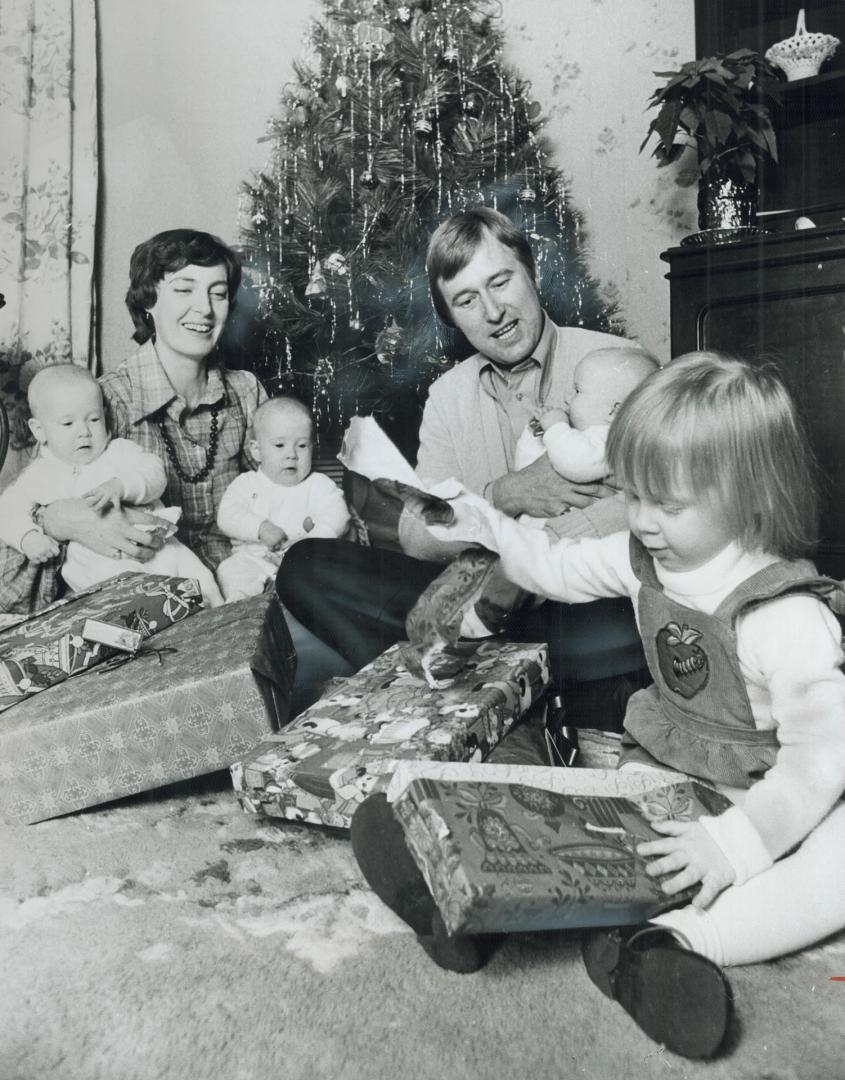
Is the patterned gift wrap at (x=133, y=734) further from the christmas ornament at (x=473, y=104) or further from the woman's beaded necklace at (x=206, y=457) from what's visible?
the christmas ornament at (x=473, y=104)

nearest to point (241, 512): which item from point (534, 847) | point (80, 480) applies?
point (80, 480)

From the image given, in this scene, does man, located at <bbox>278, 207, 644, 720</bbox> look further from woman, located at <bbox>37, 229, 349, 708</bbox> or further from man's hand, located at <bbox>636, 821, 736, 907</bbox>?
man's hand, located at <bbox>636, 821, 736, 907</bbox>

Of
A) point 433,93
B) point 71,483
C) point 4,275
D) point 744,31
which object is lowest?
point 71,483

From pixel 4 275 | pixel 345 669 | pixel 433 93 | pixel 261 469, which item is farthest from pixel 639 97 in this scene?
pixel 4 275

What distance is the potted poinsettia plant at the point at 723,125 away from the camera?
1337mm

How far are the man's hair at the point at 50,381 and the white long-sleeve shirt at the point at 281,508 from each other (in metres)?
0.32

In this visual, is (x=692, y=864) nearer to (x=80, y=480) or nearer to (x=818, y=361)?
(x=818, y=361)

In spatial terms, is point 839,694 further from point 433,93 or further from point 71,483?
point 71,483

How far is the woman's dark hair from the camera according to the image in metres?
1.64

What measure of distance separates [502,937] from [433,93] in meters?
1.19

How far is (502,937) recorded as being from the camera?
84 centimetres

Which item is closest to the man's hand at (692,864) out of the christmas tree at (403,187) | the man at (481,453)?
the man at (481,453)

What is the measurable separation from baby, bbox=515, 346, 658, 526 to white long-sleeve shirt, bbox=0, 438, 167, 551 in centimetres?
71

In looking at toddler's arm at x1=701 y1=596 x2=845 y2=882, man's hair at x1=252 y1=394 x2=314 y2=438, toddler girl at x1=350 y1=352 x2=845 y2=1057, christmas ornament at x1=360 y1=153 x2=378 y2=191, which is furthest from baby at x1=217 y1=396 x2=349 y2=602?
toddler's arm at x1=701 y1=596 x2=845 y2=882
